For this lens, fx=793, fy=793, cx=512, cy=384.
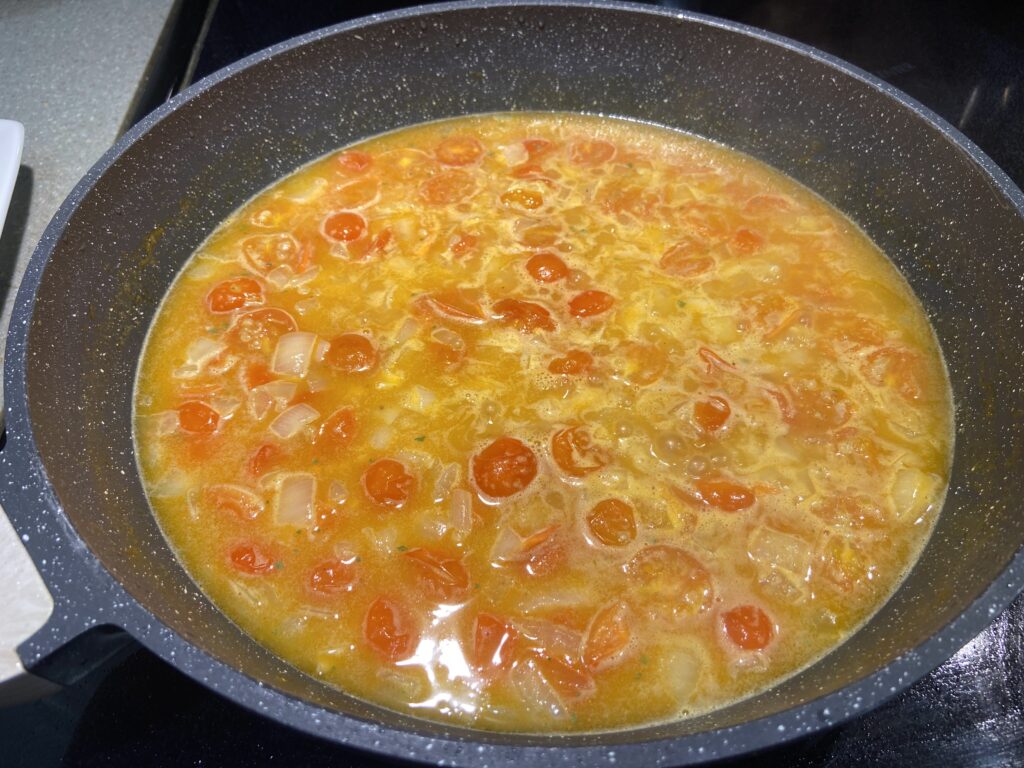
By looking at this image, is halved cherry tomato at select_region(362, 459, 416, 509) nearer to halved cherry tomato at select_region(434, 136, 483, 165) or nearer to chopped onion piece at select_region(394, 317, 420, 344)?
chopped onion piece at select_region(394, 317, 420, 344)

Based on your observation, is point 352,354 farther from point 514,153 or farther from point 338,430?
point 514,153

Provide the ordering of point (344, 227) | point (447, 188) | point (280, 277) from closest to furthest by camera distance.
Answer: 1. point (280, 277)
2. point (344, 227)
3. point (447, 188)

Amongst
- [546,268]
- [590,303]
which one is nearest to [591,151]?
[546,268]

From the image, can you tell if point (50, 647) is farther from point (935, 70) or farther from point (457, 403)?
point (935, 70)

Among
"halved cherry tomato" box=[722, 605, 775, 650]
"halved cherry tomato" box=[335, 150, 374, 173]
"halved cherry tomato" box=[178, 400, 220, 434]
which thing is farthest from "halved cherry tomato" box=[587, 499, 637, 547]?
"halved cherry tomato" box=[335, 150, 374, 173]

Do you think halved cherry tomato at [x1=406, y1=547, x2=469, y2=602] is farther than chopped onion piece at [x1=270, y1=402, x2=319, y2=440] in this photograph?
No

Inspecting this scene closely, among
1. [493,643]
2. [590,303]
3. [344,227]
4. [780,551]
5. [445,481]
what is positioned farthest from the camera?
[344,227]

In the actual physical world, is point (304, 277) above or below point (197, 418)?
above
